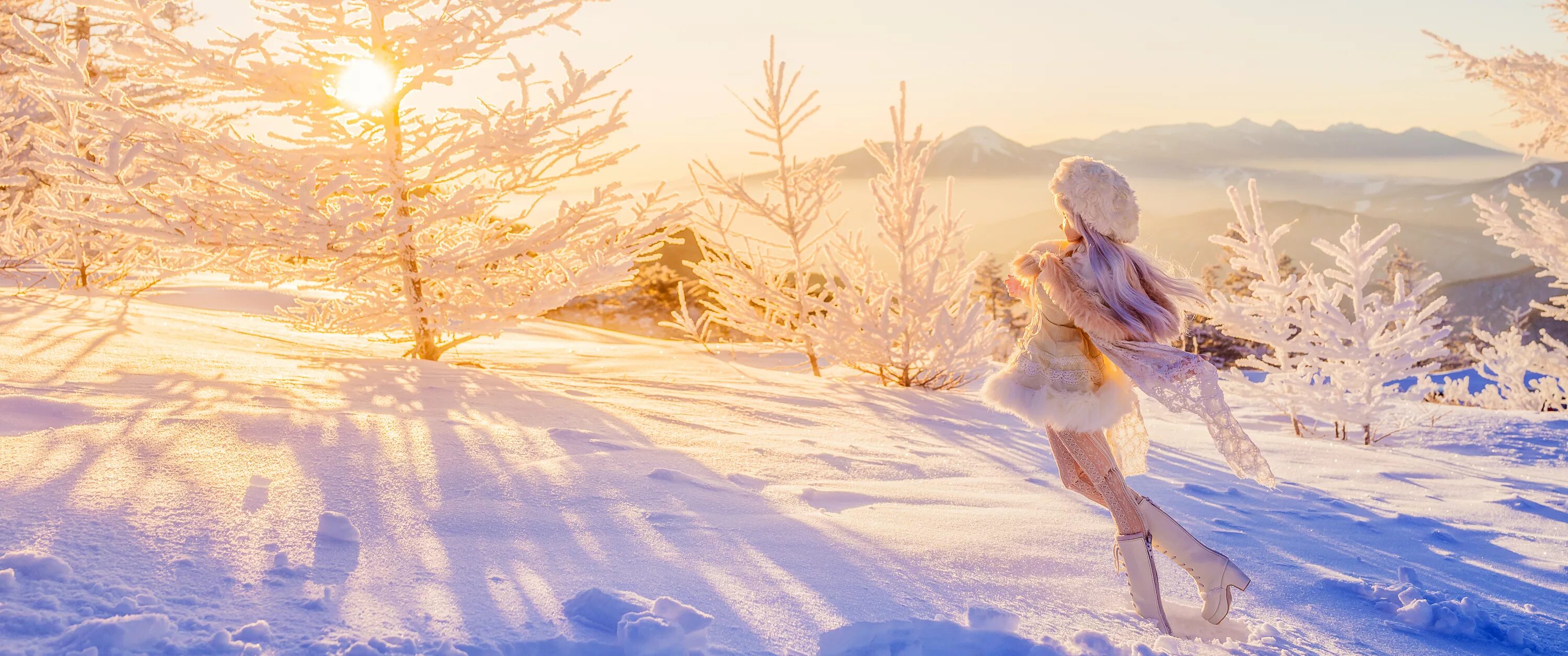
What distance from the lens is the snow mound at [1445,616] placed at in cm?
240

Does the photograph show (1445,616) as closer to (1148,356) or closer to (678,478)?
(1148,356)

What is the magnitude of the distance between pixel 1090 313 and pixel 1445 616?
1.33 meters

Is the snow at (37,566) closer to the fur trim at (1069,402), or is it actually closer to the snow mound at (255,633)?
the snow mound at (255,633)

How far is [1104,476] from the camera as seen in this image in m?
2.52

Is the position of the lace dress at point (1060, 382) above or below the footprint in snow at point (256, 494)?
above

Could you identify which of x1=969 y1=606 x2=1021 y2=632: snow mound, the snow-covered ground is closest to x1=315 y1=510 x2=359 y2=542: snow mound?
the snow-covered ground

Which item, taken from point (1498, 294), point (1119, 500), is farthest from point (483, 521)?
point (1498, 294)

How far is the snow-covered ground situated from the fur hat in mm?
1023

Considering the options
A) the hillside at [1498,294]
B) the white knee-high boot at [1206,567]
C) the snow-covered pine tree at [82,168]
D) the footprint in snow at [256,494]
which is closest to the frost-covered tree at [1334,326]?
the white knee-high boot at [1206,567]

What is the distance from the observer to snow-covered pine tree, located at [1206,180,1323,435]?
5.94 metres

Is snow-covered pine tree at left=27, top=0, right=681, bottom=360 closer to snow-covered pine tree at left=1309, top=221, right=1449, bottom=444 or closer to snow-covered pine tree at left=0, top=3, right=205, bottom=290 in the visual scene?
snow-covered pine tree at left=0, top=3, right=205, bottom=290

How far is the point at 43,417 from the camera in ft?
9.55

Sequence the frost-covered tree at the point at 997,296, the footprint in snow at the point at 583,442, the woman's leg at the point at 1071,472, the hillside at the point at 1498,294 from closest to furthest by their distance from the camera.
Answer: the woman's leg at the point at 1071,472, the footprint in snow at the point at 583,442, the frost-covered tree at the point at 997,296, the hillside at the point at 1498,294

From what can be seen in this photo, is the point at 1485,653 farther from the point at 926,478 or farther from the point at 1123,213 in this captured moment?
the point at 926,478
